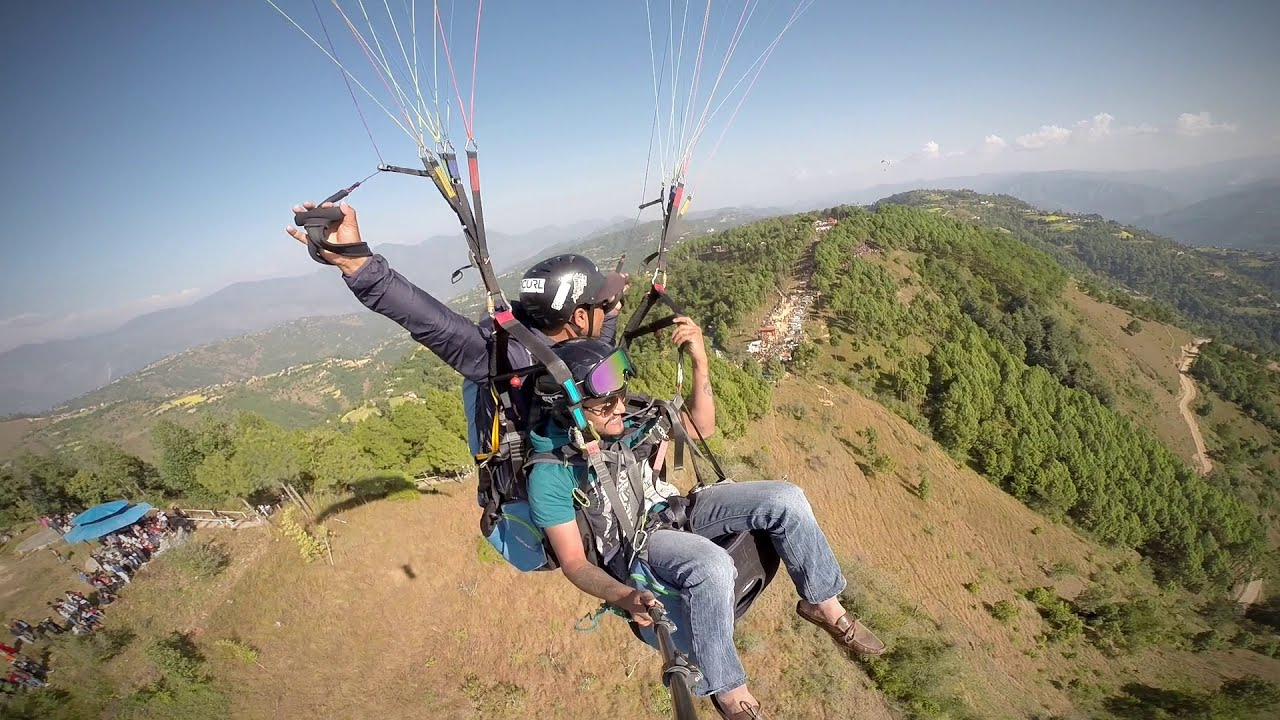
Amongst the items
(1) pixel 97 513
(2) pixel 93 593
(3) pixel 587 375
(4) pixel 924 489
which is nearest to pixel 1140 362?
(4) pixel 924 489

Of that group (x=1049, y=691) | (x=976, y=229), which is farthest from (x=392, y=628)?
(x=976, y=229)

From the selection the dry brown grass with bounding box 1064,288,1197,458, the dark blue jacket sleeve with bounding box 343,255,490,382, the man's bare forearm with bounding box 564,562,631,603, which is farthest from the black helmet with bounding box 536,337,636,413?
the dry brown grass with bounding box 1064,288,1197,458

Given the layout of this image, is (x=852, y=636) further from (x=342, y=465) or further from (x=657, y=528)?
(x=342, y=465)

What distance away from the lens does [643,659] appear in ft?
38.0

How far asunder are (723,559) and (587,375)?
145cm

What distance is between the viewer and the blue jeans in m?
2.96

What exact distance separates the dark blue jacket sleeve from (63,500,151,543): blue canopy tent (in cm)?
1999

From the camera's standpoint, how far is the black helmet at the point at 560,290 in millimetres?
3297

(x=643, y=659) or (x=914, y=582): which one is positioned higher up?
(x=643, y=659)

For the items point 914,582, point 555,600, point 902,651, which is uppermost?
point 555,600

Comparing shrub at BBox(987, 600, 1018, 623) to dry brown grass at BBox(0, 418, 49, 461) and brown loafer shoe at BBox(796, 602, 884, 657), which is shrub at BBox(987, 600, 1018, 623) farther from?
dry brown grass at BBox(0, 418, 49, 461)

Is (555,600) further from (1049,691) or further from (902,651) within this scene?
(1049,691)

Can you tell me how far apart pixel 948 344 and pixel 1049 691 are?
2831cm

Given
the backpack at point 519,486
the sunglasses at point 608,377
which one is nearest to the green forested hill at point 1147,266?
the backpack at point 519,486
